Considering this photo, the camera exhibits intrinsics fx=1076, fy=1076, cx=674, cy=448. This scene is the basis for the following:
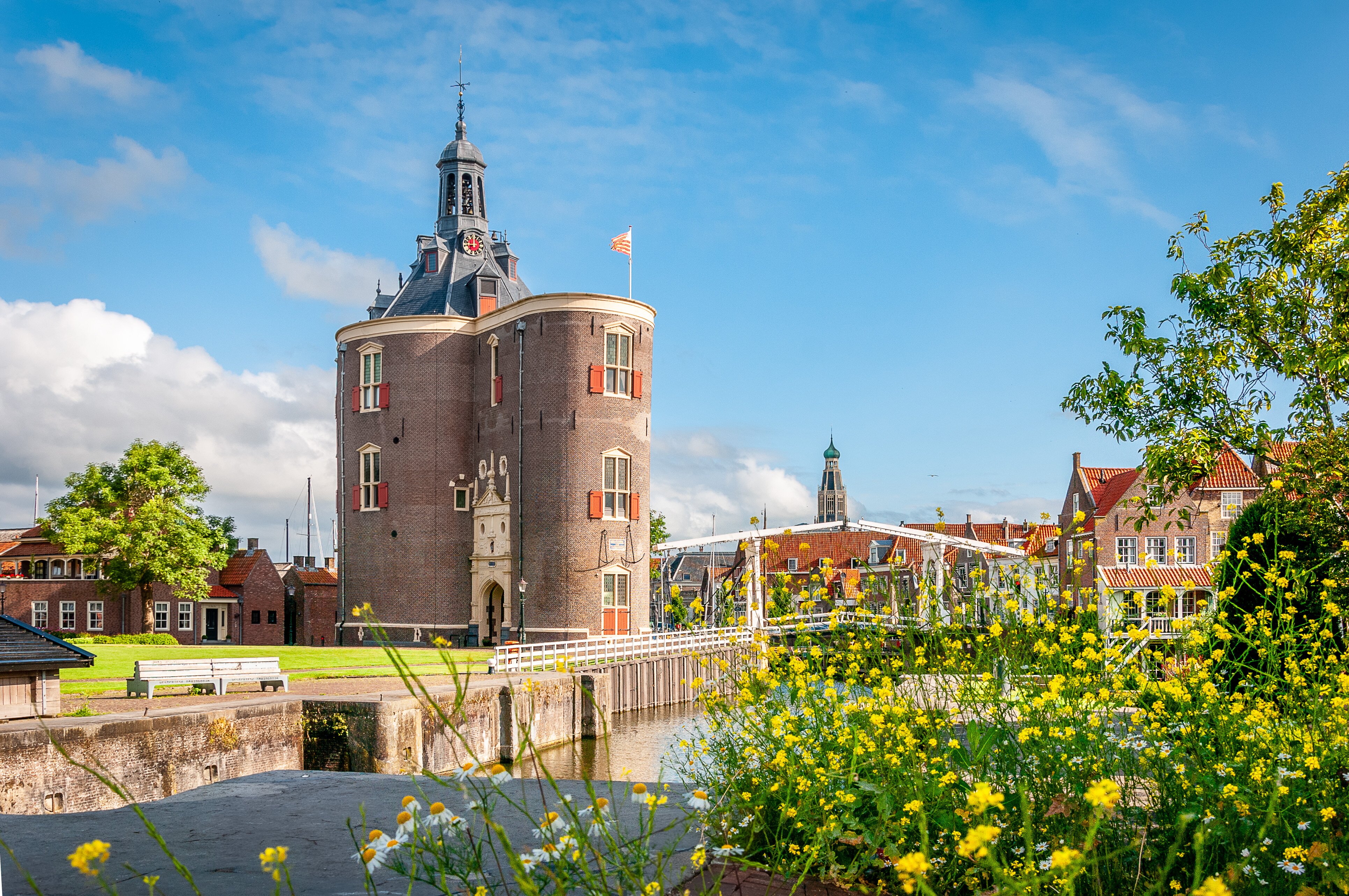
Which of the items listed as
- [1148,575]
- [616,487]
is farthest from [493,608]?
[1148,575]

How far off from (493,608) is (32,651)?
2919cm

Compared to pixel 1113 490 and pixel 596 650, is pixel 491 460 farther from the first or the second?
pixel 1113 490

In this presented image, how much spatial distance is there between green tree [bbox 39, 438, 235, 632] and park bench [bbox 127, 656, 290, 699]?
1046 inches

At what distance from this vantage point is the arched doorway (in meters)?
42.8

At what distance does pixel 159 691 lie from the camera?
21.3 m

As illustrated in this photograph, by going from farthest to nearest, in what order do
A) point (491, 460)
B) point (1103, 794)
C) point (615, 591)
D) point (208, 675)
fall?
point (491, 460) → point (615, 591) → point (208, 675) → point (1103, 794)

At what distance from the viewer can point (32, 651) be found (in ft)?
46.4

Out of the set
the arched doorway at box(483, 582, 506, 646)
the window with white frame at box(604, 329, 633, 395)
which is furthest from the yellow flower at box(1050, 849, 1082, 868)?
the arched doorway at box(483, 582, 506, 646)

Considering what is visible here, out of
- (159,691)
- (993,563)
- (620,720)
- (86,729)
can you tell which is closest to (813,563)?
(620,720)

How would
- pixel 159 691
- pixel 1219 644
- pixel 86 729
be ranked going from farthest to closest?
1. pixel 159 691
2. pixel 86 729
3. pixel 1219 644

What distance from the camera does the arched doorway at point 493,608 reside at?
1687 inches

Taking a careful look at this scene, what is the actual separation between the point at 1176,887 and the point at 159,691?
2153 centimetres

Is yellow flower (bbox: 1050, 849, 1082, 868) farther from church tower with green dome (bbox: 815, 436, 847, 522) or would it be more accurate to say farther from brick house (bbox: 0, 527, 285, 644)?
church tower with green dome (bbox: 815, 436, 847, 522)

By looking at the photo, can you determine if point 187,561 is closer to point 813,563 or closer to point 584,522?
point 584,522
